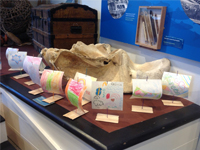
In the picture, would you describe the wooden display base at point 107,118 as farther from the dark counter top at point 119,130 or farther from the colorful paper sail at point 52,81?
the colorful paper sail at point 52,81

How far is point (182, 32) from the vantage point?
4.16ft

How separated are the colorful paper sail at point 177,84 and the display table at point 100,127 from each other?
9cm

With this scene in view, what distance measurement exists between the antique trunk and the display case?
0.66 meters

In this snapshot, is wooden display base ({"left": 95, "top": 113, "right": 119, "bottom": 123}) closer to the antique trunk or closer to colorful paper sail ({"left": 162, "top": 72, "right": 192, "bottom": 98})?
colorful paper sail ({"left": 162, "top": 72, "right": 192, "bottom": 98})

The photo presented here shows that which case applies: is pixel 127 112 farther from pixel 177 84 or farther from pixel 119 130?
pixel 177 84

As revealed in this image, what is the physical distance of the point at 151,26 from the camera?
140cm

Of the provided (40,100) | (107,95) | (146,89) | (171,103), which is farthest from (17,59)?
(171,103)

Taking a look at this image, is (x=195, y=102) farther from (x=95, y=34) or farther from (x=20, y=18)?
(x=20, y=18)

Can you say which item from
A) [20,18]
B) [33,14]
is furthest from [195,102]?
[20,18]

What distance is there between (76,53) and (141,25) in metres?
0.58

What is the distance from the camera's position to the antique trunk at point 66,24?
185 centimetres

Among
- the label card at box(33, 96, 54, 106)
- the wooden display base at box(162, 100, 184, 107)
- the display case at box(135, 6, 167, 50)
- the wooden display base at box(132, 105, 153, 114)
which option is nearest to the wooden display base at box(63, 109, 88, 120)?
the label card at box(33, 96, 54, 106)

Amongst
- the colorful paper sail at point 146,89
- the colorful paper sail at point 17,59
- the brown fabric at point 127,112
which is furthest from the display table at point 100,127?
the colorful paper sail at point 17,59

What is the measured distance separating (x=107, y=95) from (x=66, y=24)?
3.81ft
